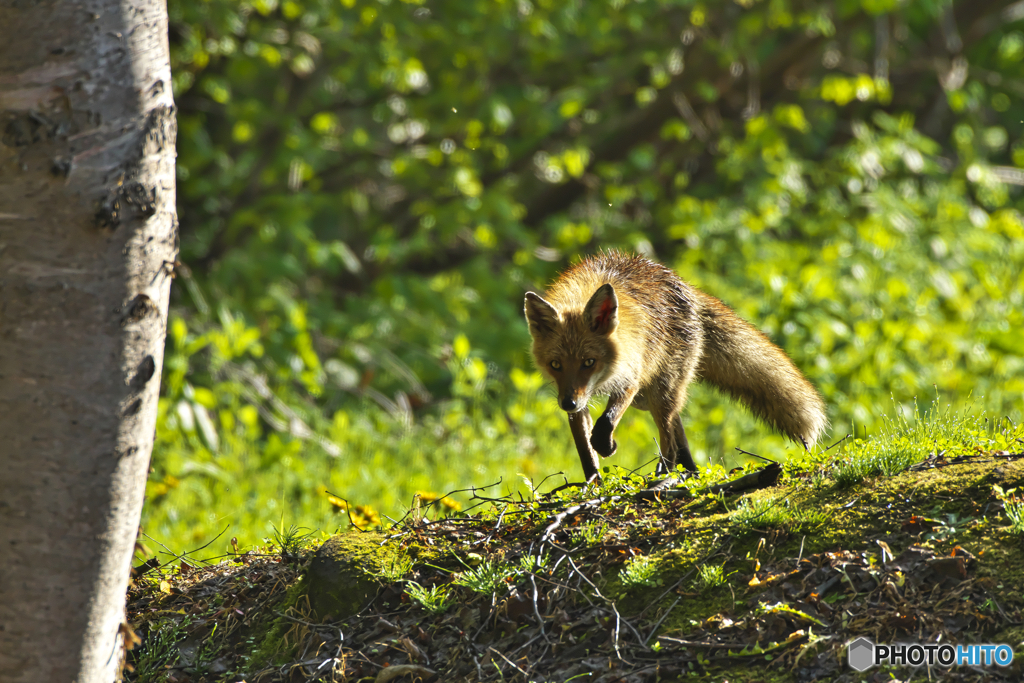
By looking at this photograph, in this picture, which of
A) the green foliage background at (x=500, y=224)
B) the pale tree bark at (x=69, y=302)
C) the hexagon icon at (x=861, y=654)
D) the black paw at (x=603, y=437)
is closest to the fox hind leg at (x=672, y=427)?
the black paw at (x=603, y=437)

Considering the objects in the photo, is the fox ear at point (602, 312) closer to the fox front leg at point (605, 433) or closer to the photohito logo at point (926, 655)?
the fox front leg at point (605, 433)

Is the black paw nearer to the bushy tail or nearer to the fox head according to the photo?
the fox head

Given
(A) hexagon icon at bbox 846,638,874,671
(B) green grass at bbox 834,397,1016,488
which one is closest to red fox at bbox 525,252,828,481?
(B) green grass at bbox 834,397,1016,488

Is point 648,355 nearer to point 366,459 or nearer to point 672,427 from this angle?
point 672,427

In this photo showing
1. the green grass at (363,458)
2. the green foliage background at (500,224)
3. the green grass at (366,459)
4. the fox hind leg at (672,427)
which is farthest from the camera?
the green foliage background at (500,224)

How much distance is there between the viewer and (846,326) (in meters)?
8.45

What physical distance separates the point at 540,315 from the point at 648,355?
0.63 meters

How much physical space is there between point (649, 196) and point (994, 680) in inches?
329

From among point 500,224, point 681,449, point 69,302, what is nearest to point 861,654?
point 681,449

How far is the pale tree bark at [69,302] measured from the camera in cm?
246

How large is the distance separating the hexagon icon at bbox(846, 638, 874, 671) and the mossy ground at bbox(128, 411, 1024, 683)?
2 centimetres

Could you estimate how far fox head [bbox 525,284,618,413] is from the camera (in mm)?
4367

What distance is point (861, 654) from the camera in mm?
2527

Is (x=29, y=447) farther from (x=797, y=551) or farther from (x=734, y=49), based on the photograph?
(x=734, y=49)
